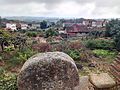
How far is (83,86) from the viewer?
11.2ft

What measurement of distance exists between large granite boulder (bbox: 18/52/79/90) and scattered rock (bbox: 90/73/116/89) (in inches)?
12.4

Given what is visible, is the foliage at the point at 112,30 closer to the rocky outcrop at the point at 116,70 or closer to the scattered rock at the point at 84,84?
the rocky outcrop at the point at 116,70

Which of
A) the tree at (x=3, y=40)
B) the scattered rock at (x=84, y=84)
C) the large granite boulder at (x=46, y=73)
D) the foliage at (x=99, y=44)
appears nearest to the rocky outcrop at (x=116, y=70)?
the scattered rock at (x=84, y=84)

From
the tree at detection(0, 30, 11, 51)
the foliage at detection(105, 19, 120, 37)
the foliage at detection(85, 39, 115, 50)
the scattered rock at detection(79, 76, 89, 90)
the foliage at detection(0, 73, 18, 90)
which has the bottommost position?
the foliage at detection(85, 39, 115, 50)

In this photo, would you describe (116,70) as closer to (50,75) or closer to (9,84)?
(50,75)

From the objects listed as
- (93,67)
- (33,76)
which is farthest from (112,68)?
(93,67)

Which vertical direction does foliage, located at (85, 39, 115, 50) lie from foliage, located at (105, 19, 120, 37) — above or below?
below

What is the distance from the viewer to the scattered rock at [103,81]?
3.15 metres

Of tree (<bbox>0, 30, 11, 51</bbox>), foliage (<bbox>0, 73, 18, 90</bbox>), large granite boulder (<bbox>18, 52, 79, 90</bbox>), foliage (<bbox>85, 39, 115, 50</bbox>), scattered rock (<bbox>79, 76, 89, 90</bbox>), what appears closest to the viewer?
large granite boulder (<bbox>18, 52, 79, 90</bbox>)

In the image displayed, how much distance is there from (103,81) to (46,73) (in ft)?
2.27

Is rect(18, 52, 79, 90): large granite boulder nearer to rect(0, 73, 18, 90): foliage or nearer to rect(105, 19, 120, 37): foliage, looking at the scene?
rect(0, 73, 18, 90): foliage

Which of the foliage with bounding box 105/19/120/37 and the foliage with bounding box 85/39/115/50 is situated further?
the foliage with bounding box 105/19/120/37

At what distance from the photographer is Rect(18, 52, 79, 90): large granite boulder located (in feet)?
10.1

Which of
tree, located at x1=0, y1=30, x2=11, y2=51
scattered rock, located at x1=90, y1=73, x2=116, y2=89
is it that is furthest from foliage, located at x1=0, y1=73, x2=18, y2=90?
tree, located at x1=0, y1=30, x2=11, y2=51
